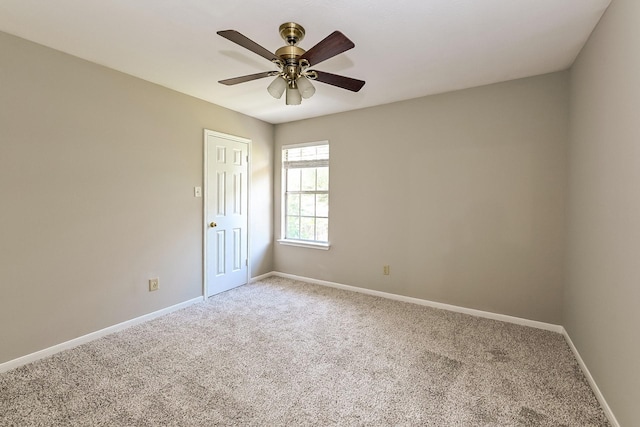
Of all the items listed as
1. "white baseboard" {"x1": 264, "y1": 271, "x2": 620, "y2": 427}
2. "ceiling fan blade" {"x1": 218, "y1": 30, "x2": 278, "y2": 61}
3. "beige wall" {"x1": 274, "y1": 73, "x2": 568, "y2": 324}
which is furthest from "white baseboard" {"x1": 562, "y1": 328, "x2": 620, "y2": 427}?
"ceiling fan blade" {"x1": 218, "y1": 30, "x2": 278, "y2": 61}

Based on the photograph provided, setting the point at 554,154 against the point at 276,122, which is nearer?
the point at 554,154

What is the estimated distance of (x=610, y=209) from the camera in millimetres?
1787

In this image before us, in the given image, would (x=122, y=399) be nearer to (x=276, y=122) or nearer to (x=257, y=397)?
(x=257, y=397)

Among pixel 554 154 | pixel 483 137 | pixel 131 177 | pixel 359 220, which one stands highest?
pixel 483 137

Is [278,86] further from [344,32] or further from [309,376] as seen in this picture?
[309,376]

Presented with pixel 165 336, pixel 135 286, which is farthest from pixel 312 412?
pixel 135 286

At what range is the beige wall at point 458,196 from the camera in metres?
2.84

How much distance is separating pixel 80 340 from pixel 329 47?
3.14m

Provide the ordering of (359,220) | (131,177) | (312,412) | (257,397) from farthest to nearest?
(359,220), (131,177), (257,397), (312,412)

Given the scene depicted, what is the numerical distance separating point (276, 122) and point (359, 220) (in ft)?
6.74

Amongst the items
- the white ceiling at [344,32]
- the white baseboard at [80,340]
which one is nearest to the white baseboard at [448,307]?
the white baseboard at [80,340]

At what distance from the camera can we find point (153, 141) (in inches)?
Answer: 123

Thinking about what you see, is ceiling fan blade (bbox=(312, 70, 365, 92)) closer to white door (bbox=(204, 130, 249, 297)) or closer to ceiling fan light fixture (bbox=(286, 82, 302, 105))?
ceiling fan light fixture (bbox=(286, 82, 302, 105))

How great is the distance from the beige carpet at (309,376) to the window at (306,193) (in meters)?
1.64
